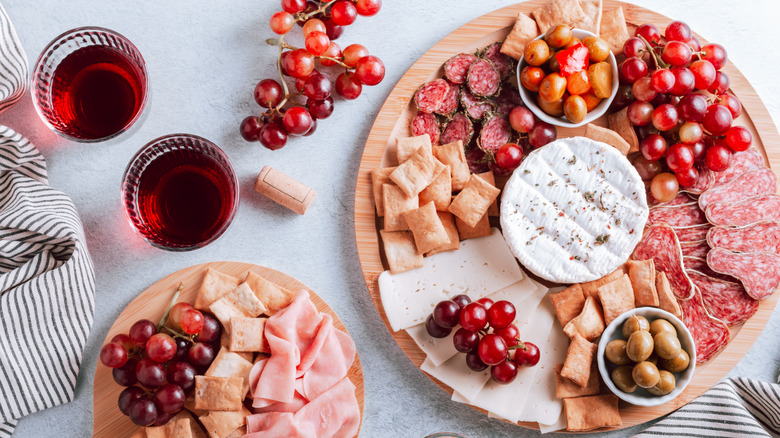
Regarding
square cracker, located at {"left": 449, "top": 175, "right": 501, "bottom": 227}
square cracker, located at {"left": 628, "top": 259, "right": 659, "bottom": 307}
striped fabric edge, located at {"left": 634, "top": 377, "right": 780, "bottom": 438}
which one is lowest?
striped fabric edge, located at {"left": 634, "top": 377, "right": 780, "bottom": 438}

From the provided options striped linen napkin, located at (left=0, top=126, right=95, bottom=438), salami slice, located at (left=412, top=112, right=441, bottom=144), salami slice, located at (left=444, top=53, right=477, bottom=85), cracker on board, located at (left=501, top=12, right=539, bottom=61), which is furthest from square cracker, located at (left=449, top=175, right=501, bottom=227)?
striped linen napkin, located at (left=0, top=126, right=95, bottom=438)

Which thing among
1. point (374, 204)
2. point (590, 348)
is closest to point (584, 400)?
point (590, 348)

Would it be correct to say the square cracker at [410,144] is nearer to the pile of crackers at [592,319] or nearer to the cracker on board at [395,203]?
the cracker on board at [395,203]

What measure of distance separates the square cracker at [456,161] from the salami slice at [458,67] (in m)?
0.23

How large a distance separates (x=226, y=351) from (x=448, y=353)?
73 cm

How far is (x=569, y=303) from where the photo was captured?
1957mm

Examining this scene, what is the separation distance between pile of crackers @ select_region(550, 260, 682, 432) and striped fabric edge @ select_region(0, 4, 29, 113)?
1985mm

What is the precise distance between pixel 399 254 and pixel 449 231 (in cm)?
19

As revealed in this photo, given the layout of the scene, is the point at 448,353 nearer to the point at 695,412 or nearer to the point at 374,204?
the point at 374,204

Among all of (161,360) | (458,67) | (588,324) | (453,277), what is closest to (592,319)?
(588,324)

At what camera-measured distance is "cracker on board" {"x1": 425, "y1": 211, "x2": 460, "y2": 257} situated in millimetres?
1987

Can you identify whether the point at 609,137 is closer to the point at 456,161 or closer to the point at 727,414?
the point at 456,161

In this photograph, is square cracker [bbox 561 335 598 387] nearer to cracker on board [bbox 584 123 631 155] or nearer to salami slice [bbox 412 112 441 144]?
cracker on board [bbox 584 123 631 155]

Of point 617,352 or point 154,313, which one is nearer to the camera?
point 617,352
